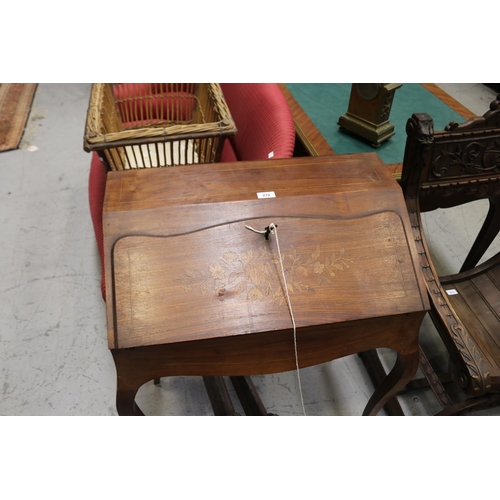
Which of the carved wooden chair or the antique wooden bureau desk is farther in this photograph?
the carved wooden chair

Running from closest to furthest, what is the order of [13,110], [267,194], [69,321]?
[267,194] < [69,321] < [13,110]

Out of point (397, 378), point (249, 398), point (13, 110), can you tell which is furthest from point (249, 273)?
point (13, 110)

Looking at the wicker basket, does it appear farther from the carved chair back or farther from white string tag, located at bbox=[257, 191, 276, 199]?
the carved chair back

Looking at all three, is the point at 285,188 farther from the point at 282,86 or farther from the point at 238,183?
the point at 282,86

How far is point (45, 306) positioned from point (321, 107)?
69.1 inches

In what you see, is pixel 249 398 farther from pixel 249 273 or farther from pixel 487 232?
pixel 487 232

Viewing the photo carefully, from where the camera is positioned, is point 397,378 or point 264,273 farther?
point 397,378

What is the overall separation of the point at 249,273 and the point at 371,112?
4.74 feet

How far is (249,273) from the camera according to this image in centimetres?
106

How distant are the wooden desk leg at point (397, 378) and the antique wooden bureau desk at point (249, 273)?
23 millimetres

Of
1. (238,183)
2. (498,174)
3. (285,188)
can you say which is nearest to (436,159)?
(498,174)

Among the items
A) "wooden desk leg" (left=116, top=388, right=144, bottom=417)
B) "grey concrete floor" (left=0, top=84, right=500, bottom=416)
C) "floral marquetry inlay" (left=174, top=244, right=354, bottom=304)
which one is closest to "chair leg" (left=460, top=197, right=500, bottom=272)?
"grey concrete floor" (left=0, top=84, right=500, bottom=416)

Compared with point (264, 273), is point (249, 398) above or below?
below

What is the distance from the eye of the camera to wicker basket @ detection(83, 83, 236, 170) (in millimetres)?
1562
